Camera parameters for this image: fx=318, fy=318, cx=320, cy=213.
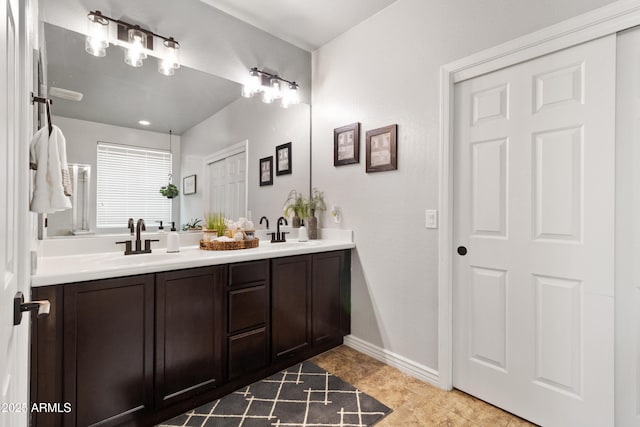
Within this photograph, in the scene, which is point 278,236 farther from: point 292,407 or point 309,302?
point 292,407

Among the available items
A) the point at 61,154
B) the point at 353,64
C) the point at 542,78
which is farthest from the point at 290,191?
the point at 542,78

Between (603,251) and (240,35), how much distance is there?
9.01ft

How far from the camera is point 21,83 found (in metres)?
0.94

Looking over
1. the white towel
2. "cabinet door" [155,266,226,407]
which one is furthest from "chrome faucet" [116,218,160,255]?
the white towel

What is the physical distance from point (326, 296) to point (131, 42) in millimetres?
2203

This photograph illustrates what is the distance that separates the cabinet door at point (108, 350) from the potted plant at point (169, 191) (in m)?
0.81

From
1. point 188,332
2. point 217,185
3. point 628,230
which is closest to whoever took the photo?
point 628,230

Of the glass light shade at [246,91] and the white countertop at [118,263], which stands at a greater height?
the glass light shade at [246,91]

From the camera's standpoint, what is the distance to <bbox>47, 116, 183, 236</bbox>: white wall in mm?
1829

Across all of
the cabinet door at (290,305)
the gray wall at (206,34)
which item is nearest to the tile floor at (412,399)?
the cabinet door at (290,305)

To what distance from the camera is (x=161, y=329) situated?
5.39 ft

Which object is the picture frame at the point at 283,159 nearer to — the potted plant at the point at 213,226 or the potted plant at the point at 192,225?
the potted plant at the point at 213,226

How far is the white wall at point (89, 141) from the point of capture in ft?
6.00

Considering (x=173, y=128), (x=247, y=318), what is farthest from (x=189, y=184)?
(x=247, y=318)
